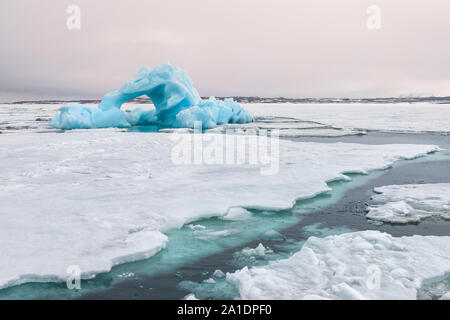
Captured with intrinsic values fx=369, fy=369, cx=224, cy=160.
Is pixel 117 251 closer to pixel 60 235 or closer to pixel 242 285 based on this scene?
pixel 60 235

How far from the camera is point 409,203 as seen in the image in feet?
19.2

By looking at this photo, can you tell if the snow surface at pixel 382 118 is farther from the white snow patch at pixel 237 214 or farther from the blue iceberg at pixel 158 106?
the white snow patch at pixel 237 214

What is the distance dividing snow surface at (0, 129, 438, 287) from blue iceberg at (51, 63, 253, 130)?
8989mm

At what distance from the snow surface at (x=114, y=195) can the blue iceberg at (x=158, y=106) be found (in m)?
8.99

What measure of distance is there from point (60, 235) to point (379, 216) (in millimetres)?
4207

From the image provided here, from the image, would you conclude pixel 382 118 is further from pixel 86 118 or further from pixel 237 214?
pixel 237 214

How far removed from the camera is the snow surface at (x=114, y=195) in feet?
12.3

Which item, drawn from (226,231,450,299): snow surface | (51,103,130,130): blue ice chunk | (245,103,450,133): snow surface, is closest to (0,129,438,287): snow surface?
(226,231,450,299): snow surface

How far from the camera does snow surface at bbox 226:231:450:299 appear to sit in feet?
10.1

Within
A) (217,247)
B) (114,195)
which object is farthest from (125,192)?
(217,247)

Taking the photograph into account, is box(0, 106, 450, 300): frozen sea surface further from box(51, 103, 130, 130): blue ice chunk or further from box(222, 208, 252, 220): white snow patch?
box(51, 103, 130, 130): blue ice chunk

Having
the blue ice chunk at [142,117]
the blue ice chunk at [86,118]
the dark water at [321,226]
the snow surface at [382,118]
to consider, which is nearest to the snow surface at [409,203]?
the dark water at [321,226]

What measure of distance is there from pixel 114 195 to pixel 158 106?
56.5 feet

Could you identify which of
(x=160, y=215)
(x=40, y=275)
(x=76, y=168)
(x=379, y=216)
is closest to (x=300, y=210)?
(x=379, y=216)
